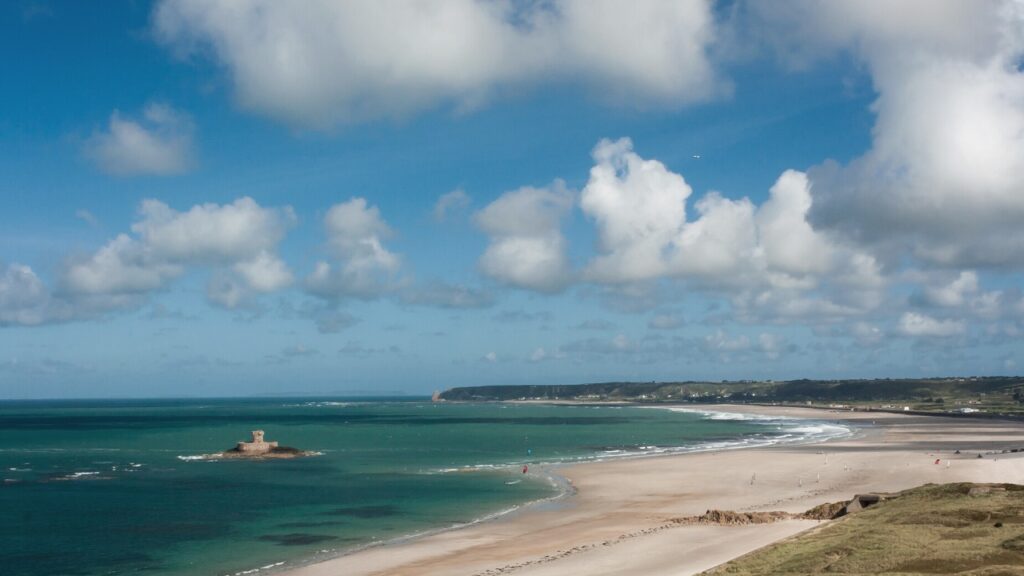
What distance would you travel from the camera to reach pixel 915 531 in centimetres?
3281

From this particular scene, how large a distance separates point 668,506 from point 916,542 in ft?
80.4

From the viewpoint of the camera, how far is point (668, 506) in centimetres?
5409

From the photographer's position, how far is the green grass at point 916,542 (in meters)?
27.0

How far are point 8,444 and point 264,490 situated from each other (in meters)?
80.7

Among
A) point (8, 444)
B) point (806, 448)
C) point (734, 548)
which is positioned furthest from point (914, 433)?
point (8, 444)

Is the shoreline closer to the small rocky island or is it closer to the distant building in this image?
the small rocky island

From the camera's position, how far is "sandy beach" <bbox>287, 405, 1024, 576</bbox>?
37000mm

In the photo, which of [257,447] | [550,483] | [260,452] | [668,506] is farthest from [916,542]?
[257,447]

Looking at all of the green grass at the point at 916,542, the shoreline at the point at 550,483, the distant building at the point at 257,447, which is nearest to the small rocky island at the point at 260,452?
the distant building at the point at 257,447

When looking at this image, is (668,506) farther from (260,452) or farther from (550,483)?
(260,452)

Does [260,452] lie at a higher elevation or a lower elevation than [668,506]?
higher

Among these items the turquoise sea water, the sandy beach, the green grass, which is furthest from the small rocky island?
the green grass

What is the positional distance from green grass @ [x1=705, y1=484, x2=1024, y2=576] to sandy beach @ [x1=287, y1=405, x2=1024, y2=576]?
331 cm

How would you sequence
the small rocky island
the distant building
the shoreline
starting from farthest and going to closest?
the distant building → the small rocky island → the shoreline
